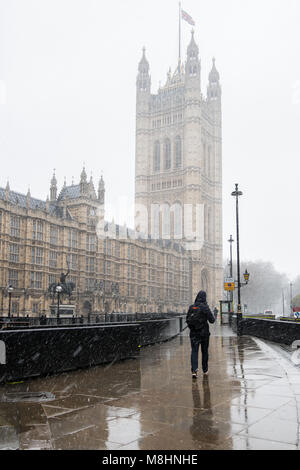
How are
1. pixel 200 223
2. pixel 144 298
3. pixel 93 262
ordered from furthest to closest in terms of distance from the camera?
pixel 200 223 → pixel 144 298 → pixel 93 262

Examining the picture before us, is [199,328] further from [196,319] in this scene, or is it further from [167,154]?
[167,154]

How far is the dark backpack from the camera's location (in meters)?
10.1

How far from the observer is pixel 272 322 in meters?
20.6

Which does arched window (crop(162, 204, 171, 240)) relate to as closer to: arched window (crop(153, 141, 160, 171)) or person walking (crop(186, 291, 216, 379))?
arched window (crop(153, 141, 160, 171))

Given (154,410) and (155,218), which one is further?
(155,218)

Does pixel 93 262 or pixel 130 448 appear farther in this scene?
pixel 93 262

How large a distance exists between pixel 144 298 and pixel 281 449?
245 feet

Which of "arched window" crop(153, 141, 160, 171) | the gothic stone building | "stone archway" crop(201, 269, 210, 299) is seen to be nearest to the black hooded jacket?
the gothic stone building

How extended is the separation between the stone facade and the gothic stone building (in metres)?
19.8

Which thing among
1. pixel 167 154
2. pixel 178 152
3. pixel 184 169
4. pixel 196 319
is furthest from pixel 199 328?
pixel 167 154

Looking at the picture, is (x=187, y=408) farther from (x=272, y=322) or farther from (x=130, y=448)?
(x=272, y=322)

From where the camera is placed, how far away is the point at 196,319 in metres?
10.1

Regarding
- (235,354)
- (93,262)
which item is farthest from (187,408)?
(93,262)

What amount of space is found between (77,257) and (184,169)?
55.0m
